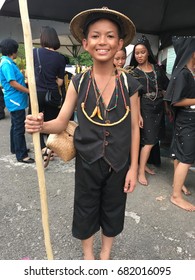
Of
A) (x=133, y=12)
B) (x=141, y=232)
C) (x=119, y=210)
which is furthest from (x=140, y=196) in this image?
(x=133, y=12)

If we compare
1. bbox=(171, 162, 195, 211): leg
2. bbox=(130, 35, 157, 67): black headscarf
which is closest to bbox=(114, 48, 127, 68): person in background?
bbox=(130, 35, 157, 67): black headscarf

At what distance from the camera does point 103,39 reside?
1346 millimetres

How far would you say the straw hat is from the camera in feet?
4.41

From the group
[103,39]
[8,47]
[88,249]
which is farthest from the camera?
[8,47]

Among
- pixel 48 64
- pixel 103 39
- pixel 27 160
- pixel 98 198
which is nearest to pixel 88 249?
pixel 98 198

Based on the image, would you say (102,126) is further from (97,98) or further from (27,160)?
(27,160)

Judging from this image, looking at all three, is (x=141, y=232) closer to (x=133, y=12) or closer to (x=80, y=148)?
(x=80, y=148)

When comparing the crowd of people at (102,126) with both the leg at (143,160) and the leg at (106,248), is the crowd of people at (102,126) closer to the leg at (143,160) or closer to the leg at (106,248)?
the leg at (106,248)

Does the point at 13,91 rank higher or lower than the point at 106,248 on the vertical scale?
higher

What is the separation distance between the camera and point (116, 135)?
150cm

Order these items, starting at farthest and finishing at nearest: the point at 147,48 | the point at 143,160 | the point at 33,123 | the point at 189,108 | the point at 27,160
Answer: the point at 27,160 → the point at 143,160 → the point at 147,48 → the point at 189,108 → the point at 33,123

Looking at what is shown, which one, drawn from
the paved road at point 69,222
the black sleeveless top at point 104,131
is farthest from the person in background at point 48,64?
the black sleeveless top at point 104,131

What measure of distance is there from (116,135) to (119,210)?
0.56 meters

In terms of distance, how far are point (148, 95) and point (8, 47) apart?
202cm
